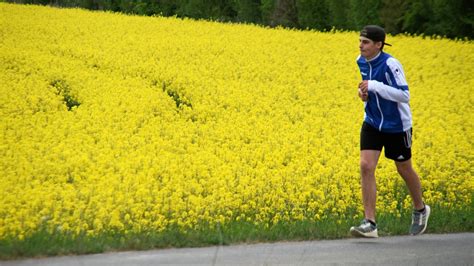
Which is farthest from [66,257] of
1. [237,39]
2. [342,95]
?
[237,39]

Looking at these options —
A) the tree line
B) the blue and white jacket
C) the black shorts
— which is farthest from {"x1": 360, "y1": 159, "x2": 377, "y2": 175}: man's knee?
the tree line

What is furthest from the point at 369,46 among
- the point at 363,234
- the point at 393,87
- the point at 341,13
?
the point at 341,13

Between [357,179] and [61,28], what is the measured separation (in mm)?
14538

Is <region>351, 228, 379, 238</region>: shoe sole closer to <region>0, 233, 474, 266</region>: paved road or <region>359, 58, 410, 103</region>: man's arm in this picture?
<region>0, 233, 474, 266</region>: paved road

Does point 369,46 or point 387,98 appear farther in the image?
point 369,46

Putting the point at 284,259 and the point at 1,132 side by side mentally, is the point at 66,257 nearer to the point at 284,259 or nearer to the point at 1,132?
the point at 284,259

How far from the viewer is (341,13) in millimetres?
30141

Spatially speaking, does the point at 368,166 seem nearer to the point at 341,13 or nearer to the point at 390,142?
the point at 390,142

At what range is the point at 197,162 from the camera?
412 inches

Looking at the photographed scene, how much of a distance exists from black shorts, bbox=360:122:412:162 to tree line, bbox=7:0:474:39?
1804cm

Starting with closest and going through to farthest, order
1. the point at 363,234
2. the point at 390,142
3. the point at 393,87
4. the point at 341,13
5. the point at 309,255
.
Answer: the point at 309,255 → the point at 363,234 → the point at 393,87 → the point at 390,142 → the point at 341,13

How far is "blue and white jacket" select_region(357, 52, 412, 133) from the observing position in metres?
7.70

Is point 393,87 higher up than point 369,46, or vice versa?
point 369,46

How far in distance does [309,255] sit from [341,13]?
78.8 ft
